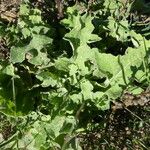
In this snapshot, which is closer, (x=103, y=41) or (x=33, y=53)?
(x=33, y=53)

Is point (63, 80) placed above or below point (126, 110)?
above

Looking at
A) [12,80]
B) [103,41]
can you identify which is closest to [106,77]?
[103,41]

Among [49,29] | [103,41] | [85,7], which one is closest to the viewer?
[49,29]

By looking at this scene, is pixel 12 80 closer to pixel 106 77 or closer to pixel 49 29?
pixel 49 29

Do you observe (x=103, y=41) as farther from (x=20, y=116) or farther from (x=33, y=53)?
(x=20, y=116)

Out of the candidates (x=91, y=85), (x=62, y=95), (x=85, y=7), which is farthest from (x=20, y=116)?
(x=85, y=7)

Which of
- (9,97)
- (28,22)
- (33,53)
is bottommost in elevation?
(9,97)

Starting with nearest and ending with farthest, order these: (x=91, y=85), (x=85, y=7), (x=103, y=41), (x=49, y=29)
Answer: (x=91, y=85), (x=49, y=29), (x=103, y=41), (x=85, y=7)
